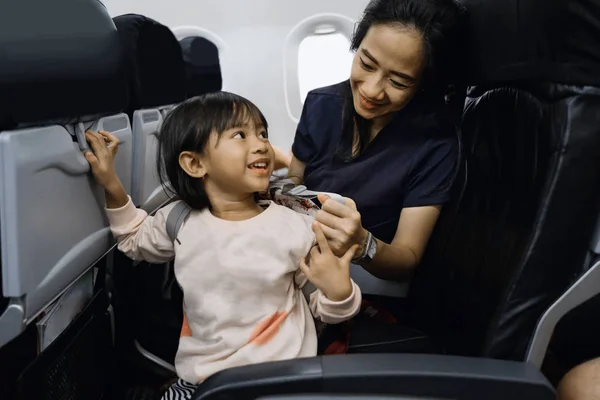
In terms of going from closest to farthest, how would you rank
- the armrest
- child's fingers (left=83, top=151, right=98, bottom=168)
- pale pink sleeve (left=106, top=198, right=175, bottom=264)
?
the armrest, child's fingers (left=83, top=151, right=98, bottom=168), pale pink sleeve (left=106, top=198, right=175, bottom=264)

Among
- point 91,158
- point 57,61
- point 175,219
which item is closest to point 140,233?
point 175,219

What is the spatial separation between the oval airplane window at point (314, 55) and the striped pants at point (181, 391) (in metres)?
2.12

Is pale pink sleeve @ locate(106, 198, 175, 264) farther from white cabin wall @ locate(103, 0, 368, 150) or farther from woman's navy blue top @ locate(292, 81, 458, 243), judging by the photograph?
white cabin wall @ locate(103, 0, 368, 150)

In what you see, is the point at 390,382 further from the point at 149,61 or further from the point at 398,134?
the point at 149,61

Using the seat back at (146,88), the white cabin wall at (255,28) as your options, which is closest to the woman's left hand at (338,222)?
the seat back at (146,88)

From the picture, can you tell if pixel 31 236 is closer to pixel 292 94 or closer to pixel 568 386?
pixel 568 386

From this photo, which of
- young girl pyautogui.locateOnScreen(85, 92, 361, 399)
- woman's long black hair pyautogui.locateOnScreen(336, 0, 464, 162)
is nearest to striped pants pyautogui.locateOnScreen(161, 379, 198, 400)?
young girl pyautogui.locateOnScreen(85, 92, 361, 399)

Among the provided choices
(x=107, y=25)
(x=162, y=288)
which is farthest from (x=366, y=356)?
(x=162, y=288)

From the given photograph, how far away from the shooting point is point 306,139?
1.61m

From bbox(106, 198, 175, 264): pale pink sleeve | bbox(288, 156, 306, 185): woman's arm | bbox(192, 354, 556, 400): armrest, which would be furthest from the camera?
bbox(288, 156, 306, 185): woman's arm

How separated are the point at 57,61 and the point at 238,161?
0.41 meters

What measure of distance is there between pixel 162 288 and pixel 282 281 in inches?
28.0

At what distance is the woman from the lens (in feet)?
4.09

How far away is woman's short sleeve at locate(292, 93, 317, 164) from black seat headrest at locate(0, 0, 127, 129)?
0.61 meters
